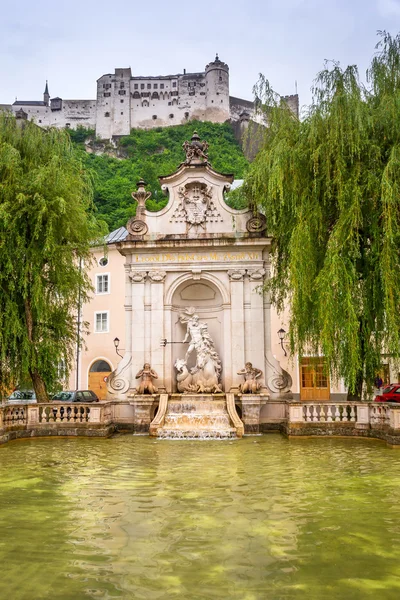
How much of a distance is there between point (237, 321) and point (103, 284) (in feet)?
62.6

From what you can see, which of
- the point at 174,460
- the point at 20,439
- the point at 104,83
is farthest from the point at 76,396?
the point at 104,83

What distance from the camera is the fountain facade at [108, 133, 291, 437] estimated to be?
17109 mm

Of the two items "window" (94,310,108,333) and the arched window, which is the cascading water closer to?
the arched window

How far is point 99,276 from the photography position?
35.2 metres

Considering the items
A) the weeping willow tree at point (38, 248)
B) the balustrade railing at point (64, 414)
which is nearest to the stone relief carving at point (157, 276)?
the weeping willow tree at point (38, 248)

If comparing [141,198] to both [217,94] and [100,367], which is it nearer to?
[100,367]

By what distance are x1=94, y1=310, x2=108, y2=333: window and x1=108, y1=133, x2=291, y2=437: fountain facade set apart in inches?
667

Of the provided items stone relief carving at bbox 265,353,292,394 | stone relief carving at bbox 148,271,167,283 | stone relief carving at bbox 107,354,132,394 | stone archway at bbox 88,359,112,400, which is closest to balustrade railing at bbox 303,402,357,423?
stone relief carving at bbox 265,353,292,394

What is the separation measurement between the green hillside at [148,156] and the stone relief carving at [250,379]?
177 feet

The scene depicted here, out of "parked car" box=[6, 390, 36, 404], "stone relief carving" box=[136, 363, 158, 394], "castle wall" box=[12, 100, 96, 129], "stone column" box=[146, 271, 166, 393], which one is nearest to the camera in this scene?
"stone relief carving" box=[136, 363, 158, 394]

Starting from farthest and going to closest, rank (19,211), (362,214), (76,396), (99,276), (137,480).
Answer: (99,276) → (76,396) → (19,211) → (362,214) → (137,480)

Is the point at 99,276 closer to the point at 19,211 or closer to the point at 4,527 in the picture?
the point at 19,211

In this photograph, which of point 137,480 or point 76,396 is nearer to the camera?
point 137,480

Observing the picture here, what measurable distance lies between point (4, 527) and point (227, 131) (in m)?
95.8
